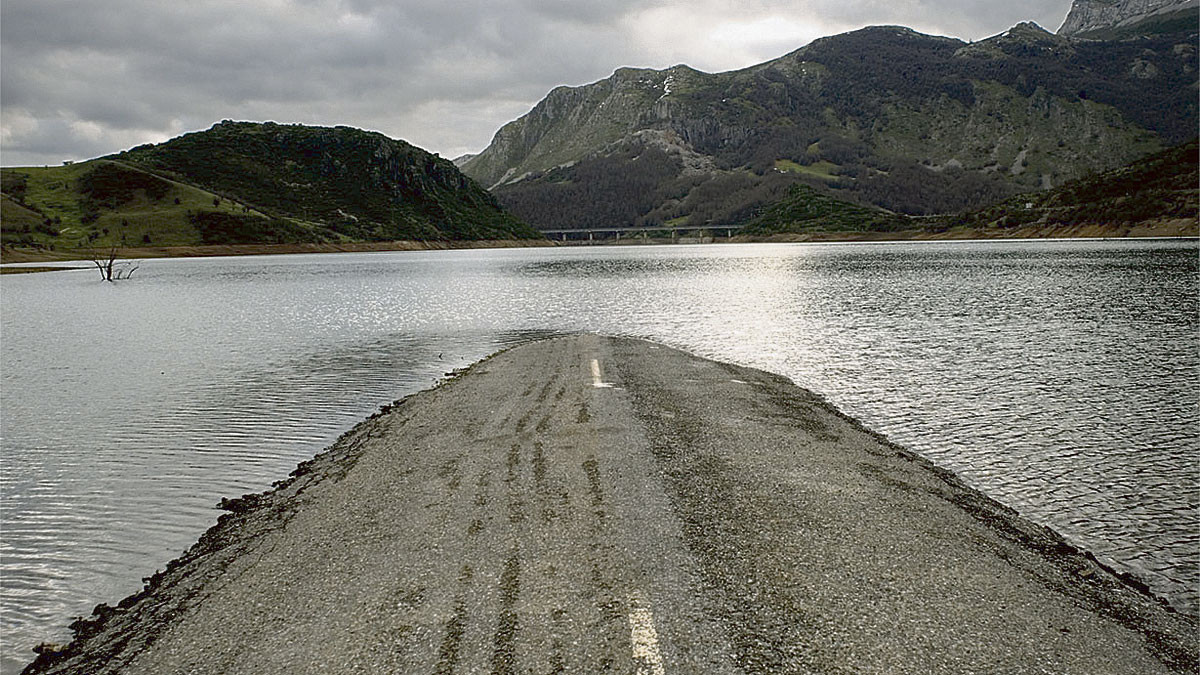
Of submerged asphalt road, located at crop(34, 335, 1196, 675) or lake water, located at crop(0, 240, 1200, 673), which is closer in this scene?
submerged asphalt road, located at crop(34, 335, 1196, 675)

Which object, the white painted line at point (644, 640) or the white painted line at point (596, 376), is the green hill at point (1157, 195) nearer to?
the white painted line at point (596, 376)

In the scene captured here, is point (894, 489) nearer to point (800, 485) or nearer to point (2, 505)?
point (800, 485)

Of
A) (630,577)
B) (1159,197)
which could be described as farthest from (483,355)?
(1159,197)

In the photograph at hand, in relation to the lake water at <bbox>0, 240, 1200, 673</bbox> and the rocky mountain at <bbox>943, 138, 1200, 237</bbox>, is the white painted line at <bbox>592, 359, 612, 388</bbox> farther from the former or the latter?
the rocky mountain at <bbox>943, 138, 1200, 237</bbox>

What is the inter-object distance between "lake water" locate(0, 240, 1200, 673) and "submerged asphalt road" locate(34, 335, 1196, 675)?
176 centimetres

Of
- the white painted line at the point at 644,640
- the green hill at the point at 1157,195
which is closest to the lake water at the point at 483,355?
the white painted line at the point at 644,640

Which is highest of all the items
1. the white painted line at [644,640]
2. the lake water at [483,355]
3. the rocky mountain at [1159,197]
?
the rocky mountain at [1159,197]

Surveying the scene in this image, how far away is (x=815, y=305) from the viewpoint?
6069 centimetres

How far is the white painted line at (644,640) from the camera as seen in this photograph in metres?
7.39

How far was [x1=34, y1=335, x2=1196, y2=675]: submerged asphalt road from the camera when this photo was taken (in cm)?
794

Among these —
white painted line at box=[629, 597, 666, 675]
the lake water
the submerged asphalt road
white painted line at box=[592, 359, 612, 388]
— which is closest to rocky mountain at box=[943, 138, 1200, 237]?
the lake water

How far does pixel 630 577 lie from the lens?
958cm

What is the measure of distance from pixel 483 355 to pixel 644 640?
101 ft

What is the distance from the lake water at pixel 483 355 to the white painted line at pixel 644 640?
316 inches
